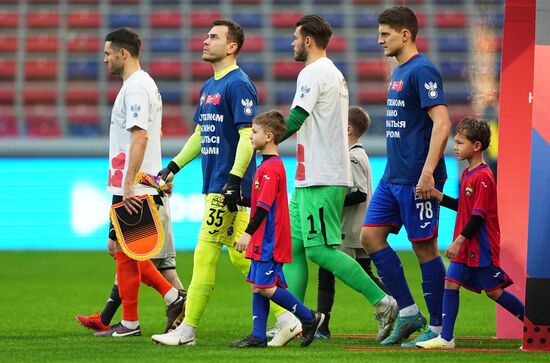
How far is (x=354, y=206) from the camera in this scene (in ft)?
26.5

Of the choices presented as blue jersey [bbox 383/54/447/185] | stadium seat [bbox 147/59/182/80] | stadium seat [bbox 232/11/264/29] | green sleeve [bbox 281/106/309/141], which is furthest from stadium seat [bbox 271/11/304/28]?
green sleeve [bbox 281/106/309/141]

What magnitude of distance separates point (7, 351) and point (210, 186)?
59.3 inches

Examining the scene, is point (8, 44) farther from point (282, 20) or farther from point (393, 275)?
point (393, 275)

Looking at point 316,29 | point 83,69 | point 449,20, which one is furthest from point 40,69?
point 316,29

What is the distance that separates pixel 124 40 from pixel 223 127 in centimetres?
113

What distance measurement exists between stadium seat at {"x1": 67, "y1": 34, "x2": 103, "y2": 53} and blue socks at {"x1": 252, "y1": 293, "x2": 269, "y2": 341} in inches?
689

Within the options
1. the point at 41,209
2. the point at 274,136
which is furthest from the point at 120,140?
the point at 41,209

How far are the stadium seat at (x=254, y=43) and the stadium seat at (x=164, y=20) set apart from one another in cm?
150

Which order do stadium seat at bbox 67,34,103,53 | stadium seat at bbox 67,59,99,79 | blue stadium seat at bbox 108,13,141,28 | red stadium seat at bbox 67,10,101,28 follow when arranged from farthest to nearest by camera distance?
1. red stadium seat at bbox 67,10,101,28
2. blue stadium seat at bbox 108,13,141,28
3. stadium seat at bbox 67,34,103,53
4. stadium seat at bbox 67,59,99,79

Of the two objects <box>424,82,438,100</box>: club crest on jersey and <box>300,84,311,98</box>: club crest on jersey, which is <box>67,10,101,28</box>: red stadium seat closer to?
<box>300,84,311,98</box>: club crest on jersey

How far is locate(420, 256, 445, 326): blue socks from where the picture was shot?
272 inches

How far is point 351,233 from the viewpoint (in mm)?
7992

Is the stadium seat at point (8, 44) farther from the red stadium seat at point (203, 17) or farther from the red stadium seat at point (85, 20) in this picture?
the red stadium seat at point (203, 17)

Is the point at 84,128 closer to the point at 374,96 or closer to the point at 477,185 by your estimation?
the point at 374,96
